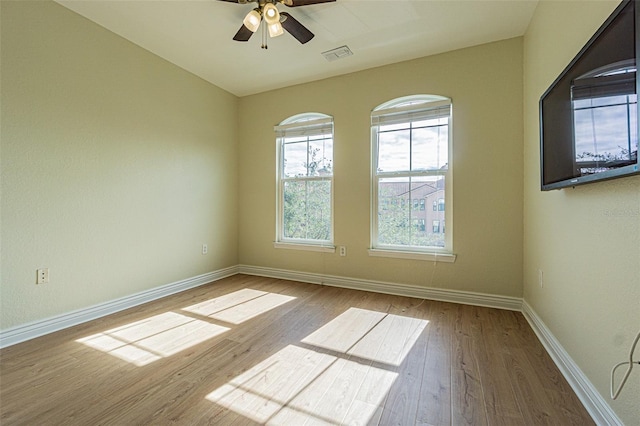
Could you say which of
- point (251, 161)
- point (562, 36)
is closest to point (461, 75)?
point (562, 36)

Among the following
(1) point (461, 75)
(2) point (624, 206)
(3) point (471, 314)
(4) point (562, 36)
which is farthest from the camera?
(1) point (461, 75)

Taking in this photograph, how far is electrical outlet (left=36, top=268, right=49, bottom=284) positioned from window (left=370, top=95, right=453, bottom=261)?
316cm

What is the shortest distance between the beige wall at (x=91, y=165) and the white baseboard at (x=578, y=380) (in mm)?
3716

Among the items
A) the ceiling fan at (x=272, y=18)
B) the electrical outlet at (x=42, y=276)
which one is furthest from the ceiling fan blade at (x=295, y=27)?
the electrical outlet at (x=42, y=276)

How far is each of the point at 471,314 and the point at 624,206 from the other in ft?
5.89

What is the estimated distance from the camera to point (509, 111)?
9.11 ft

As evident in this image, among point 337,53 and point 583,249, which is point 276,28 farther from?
point 583,249

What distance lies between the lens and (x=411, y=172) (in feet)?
10.6

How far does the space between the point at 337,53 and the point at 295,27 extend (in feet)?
2.91

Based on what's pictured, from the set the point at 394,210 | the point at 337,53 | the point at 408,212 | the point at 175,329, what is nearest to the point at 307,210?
the point at 394,210

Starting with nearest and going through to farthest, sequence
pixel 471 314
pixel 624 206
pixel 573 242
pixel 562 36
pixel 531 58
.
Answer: pixel 624 206
pixel 573 242
pixel 562 36
pixel 531 58
pixel 471 314

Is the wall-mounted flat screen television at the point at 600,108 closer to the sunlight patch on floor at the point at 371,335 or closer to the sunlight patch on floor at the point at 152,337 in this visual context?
the sunlight patch on floor at the point at 371,335

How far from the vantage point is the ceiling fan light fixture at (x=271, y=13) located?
2.07 meters

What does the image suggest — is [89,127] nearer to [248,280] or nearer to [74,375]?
[74,375]
